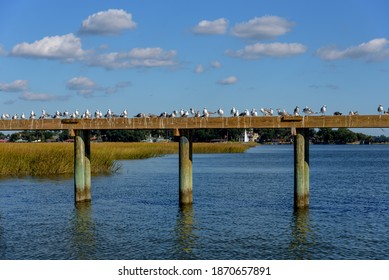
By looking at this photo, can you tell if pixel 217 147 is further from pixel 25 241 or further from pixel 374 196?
pixel 25 241

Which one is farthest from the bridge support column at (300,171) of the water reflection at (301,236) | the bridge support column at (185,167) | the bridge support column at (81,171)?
the bridge support column at (81,171)

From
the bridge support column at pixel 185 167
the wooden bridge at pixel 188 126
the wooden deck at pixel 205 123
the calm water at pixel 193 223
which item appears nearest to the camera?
the calm water at pixel 193 223

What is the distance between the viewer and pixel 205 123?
37.5 m

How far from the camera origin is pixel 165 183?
183ft

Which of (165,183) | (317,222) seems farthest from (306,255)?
(165,183)

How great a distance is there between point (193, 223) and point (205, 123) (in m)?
6.79

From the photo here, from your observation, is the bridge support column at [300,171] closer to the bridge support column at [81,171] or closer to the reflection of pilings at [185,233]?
the reflection of pilings at [185,233]

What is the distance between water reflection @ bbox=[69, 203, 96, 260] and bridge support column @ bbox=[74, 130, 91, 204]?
0.73 meters

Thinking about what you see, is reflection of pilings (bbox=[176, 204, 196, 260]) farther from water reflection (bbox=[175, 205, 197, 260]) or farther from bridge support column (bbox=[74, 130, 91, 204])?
bridge support column (bbox=[74, 130, 91, 204])

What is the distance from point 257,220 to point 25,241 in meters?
11.8

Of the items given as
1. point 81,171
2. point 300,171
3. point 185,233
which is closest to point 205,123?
point 300,171

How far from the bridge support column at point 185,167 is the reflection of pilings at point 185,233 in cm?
60

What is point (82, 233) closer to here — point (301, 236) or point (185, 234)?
point (185, 234)

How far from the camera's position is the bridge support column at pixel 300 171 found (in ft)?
116
